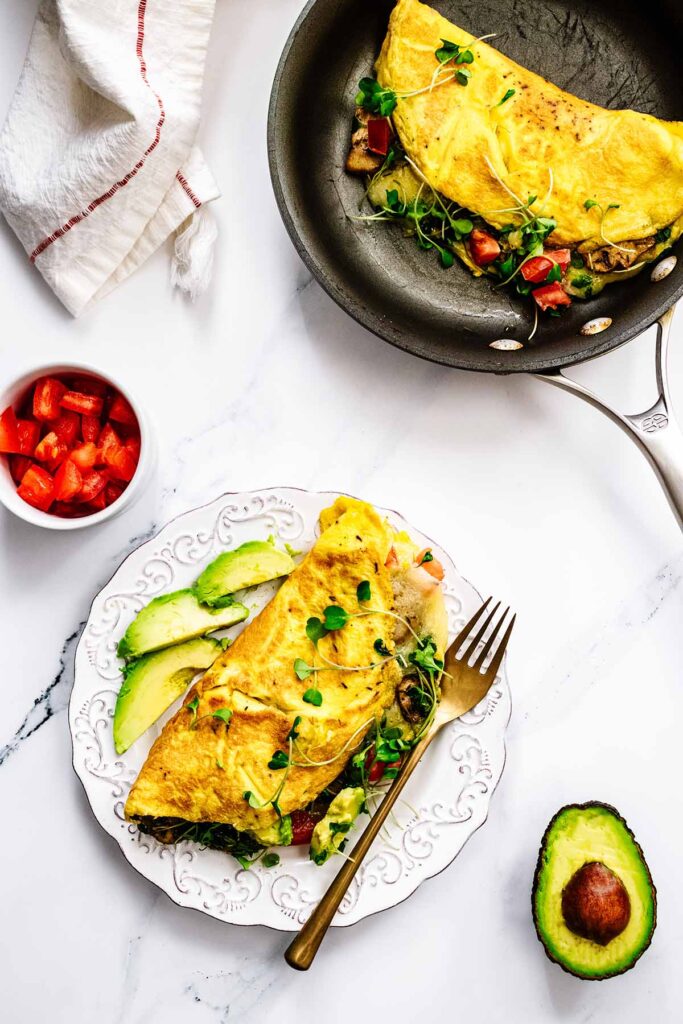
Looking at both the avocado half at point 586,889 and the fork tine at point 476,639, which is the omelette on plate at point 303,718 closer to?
the fork tine at point 476,639

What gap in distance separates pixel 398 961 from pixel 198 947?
56 cm

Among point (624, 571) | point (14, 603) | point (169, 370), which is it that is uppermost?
point (624, 571)

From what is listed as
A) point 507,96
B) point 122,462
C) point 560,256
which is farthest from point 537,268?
point 122,462

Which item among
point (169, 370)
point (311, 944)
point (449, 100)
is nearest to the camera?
point (311, 944)

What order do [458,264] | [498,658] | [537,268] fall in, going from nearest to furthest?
[498,658]
[537,268]
[458,264]

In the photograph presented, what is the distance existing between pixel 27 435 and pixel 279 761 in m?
1.05

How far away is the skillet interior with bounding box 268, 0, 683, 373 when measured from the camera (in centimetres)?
229

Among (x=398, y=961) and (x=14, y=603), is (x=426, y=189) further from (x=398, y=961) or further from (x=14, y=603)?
(x=398, y=961)

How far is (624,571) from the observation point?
248 centimetres

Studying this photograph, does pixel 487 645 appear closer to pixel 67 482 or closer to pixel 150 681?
pixel 150 681

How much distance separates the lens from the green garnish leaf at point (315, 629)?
2143 mm

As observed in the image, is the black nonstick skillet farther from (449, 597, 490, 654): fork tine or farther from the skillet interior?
(449, 597, 490, 654): fork tine

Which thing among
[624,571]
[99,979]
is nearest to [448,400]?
[624,571]

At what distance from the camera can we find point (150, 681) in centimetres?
224
